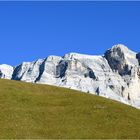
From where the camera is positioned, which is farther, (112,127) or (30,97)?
(30,97)

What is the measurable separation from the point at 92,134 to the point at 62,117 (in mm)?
7020

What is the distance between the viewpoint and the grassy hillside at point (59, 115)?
53981 millimetres

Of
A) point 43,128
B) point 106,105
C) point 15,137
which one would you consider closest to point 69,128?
point 43,128

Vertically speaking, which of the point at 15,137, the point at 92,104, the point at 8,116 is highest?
the point at 92,104

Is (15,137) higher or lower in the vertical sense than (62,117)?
lower

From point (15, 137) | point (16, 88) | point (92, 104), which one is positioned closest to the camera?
point (15, 137)

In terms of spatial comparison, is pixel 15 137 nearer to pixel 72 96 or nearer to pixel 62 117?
pixel 62 117

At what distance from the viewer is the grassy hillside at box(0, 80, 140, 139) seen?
5398 centimetres

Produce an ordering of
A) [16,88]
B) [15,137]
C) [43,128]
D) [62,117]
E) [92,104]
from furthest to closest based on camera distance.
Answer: [16,88], [92,104], [62,117], [43,128], [15,137]

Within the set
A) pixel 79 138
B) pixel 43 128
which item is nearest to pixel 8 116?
pixel 43 128

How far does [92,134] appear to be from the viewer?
53.7 metres

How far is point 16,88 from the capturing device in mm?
71125

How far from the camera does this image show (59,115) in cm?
6044

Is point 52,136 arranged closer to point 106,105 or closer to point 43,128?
point 43,128
